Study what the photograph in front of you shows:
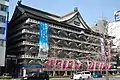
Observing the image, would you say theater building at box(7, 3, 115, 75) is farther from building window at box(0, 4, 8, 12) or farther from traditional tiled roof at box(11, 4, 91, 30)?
building window at box(0, 4, 8, 12)

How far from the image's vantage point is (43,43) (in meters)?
70.2

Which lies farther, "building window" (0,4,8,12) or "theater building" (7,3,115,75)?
"theater building" (7,3,115,75)

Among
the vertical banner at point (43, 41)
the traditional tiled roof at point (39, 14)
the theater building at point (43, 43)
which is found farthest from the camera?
the traditional tiled roof at point (39, 14)

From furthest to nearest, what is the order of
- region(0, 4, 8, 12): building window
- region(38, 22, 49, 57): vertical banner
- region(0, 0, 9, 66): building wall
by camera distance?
region(38, 22, 49, 57): vertical banner → region(0, 4, 8, 12): building window → region(0, 0, 9, 66): building wall

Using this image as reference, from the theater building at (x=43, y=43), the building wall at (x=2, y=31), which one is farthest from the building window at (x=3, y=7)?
the theater building at (x=43, y=43)

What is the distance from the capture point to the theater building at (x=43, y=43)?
225ft

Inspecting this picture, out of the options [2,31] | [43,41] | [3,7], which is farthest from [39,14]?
[2,31]

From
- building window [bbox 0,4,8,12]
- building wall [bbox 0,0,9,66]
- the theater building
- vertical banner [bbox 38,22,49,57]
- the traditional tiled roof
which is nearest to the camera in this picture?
building wall [bbox 0,0,9,66]

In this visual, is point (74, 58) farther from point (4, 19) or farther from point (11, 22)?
point (4, 19)

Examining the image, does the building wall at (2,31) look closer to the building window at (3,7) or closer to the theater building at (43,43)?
the building window at (3,7)

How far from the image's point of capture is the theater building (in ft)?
225

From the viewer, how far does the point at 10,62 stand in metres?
74.9

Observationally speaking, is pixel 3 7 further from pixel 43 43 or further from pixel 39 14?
pixel 39 14

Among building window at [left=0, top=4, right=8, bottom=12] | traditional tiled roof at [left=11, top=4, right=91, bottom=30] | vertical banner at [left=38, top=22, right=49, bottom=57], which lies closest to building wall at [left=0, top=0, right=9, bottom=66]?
building window at [left=0, top=4, right=8, bottom=12]
